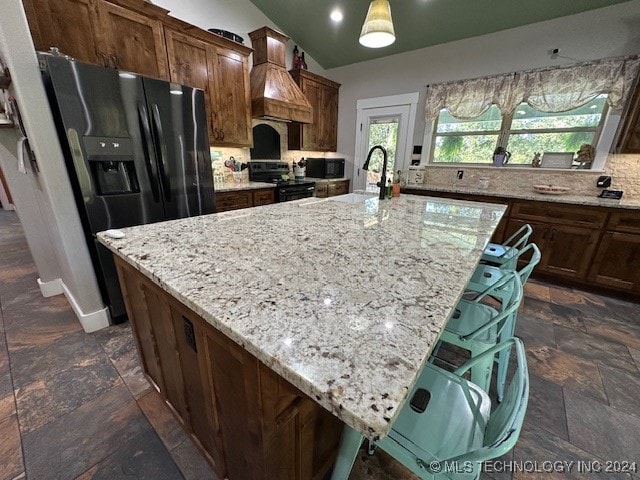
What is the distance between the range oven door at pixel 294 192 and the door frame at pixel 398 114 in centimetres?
135

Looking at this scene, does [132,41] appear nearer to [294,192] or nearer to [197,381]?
[294,192]

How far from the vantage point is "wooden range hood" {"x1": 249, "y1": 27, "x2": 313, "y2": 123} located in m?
3.38

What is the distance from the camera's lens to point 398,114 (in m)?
4.16

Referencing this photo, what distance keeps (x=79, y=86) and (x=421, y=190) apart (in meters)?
3.53

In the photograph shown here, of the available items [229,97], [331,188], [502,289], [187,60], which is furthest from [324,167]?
[502,289]

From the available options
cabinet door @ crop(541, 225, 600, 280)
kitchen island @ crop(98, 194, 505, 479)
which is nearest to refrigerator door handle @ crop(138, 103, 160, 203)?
kitchen island @ crop(98, 194, 505, 479)

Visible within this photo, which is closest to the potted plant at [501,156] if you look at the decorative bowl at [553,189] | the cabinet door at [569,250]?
the decorative bowl at [553,189]

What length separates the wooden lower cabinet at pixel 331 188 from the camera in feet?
14.1

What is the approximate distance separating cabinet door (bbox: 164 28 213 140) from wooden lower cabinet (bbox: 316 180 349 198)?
6.50 ft

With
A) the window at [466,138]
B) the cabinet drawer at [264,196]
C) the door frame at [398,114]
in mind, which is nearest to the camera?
the cabinet drawer at [264,196]

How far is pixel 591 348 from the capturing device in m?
1.87

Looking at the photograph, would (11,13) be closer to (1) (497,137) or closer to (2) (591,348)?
(2) (591,348)

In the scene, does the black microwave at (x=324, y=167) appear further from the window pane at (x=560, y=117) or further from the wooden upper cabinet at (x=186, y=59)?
the window pane at (x=560, y=117)

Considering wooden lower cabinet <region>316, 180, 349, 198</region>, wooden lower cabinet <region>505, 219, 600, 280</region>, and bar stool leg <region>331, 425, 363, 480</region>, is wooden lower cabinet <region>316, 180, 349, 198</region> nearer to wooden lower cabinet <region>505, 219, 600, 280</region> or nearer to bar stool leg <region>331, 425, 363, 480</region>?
wooden lower cabinet <region>505, 219, 600, 280</region>
